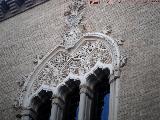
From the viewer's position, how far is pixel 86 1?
11273 millimetres

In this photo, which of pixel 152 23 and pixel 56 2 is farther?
pixel 56 2

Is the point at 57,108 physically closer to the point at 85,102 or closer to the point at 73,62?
the point at 85,102

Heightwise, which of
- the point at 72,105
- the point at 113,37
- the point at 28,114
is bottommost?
the point at 28,114

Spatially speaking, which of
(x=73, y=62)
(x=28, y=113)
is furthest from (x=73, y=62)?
(x=28, y=113)

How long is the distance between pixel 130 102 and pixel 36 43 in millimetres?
3571

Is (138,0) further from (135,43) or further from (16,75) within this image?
(16,75)

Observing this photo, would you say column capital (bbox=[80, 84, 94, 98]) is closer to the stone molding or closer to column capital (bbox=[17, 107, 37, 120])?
the stone molding

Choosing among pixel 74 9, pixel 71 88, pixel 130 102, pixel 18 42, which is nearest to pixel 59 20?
pixel 74 9

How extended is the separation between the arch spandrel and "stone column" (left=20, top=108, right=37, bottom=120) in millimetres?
388

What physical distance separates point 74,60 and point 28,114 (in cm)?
159

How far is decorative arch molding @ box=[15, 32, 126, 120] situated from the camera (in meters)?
9.70

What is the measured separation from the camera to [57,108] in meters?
9.66

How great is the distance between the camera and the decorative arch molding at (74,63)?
9.70 m

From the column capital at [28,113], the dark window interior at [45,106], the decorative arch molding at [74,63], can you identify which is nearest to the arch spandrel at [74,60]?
the decorative arch molding at [74,63]
